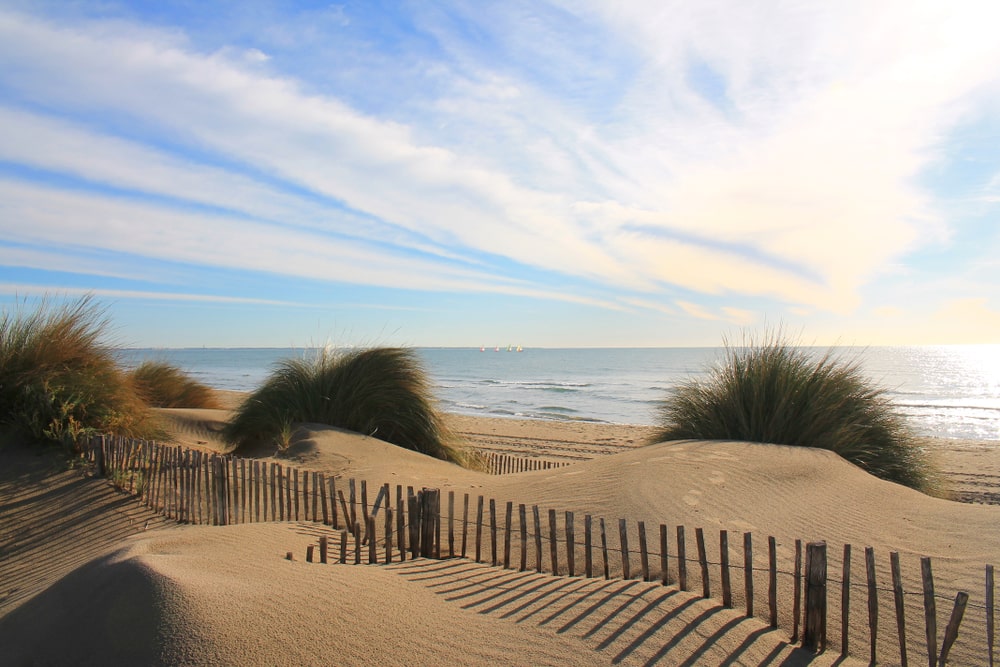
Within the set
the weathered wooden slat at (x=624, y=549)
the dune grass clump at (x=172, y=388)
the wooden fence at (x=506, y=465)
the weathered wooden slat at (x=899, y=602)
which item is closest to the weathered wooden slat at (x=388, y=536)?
the weathered wooden slat at (x=624, y=549)

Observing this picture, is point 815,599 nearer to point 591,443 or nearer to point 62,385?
point 62,385

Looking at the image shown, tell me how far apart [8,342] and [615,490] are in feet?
28.6

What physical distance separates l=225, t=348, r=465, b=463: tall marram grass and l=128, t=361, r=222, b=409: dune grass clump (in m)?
5.24

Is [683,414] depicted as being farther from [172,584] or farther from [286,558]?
[172,584]

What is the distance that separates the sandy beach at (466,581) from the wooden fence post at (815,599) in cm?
11

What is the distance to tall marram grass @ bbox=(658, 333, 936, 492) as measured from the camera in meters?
9.58

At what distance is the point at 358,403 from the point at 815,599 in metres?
9.03

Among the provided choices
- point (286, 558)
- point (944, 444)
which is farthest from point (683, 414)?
point (944, 444)

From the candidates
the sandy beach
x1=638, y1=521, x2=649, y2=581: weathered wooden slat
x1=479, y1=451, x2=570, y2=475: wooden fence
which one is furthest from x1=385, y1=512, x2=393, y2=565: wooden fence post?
x1=479, y1=451, x2=570, y2=475: wooden fence

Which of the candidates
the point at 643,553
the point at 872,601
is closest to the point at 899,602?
the point at 872,601

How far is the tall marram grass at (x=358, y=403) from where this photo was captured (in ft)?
38.5

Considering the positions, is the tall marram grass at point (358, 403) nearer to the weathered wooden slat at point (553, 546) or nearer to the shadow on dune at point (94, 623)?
the weathered wooden slat at point (553, 546)

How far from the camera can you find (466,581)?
15.1ft

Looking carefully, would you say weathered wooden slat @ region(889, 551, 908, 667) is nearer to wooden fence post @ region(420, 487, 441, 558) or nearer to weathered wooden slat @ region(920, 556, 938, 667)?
weathered wooden slat @ region(920, 556, 938, 667)
